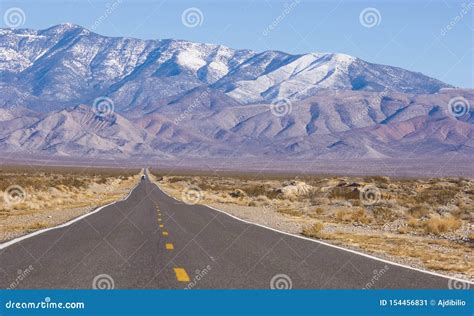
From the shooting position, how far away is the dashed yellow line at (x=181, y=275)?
11.6 metres

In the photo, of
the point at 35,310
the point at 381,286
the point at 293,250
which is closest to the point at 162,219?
the point at 293,250

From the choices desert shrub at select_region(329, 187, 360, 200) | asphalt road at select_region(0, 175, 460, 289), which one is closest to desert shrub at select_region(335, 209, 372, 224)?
asphalt road at select_region(0, 175, 460, 289)

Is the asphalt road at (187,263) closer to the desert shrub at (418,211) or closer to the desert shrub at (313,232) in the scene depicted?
the desert shrub at (313,232)

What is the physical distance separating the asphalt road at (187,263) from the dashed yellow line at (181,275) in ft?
0.06

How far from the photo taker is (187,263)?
45.5ft

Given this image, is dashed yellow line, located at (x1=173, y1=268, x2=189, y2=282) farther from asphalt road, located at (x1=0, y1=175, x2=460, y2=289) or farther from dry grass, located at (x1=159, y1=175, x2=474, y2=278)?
dry grass, located at (x1=159, y1=175, x2=474, y2=278)

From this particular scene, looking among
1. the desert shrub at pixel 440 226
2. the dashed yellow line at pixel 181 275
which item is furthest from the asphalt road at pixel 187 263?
the desert shrub at pixel 440 226

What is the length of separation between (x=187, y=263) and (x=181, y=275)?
68.6 inches

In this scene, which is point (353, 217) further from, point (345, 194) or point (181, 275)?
point (181, 275)

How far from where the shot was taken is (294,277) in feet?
40.5

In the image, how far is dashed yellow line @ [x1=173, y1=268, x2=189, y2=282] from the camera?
1164cm

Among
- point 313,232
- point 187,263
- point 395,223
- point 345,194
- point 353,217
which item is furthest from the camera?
point 345,194

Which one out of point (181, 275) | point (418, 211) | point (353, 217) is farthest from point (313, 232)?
point (418, 211)

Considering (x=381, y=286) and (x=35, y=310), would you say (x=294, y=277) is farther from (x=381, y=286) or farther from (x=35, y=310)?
(x=35, y=310)
